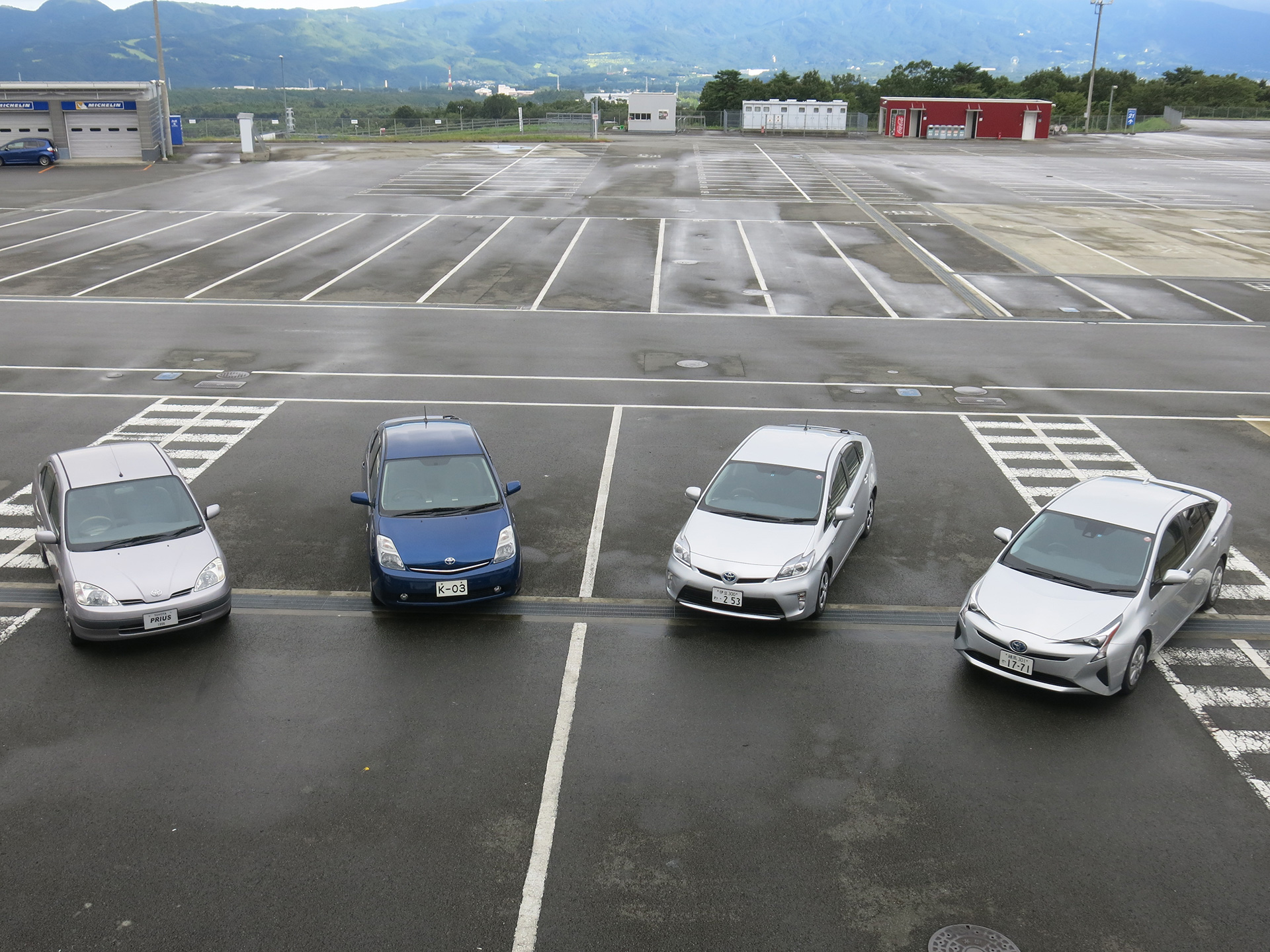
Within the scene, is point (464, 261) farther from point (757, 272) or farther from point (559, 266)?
point (757, 272)

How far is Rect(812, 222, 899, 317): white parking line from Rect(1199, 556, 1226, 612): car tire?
50.0ft

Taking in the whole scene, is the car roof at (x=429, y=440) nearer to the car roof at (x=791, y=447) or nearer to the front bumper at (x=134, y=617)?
the front bumper at (x=134, y=617)

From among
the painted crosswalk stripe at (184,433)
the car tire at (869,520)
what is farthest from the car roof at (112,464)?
the car tire at (869,520)

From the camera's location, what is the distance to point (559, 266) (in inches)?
1220

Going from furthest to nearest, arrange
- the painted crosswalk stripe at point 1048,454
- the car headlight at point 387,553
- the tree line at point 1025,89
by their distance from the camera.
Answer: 1. the tree line at point 1025,89
2. the painted crosswalk stripe at point 1048,454
3. the car headlight at point 387,553

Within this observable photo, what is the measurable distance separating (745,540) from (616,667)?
2128mm

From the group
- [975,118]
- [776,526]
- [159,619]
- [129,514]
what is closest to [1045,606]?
[776,526]

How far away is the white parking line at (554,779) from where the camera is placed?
6938 mm

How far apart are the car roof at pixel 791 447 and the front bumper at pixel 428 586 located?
11.3ft

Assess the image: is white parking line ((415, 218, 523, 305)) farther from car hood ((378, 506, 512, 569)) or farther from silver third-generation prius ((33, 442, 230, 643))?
car hood ((378, 506, 512, 569))

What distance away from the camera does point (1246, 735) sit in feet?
30.0

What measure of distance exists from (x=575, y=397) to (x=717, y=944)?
43.5ft

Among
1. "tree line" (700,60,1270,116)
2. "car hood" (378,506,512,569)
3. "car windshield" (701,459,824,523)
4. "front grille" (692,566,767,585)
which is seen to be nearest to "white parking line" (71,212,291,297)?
"car hood" (378,506,512,569)

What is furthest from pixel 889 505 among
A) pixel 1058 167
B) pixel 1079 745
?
pixel 1058 167
